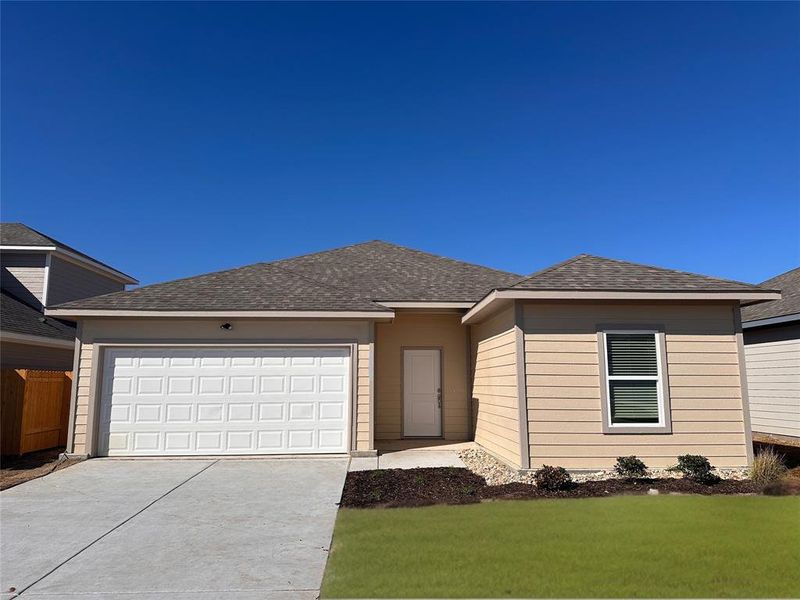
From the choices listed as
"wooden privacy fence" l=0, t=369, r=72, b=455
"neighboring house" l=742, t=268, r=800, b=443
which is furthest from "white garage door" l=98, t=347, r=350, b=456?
"neighboring house" l=742, t=268, r=800, b=443

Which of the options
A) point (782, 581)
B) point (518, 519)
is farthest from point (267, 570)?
point (782, 581)

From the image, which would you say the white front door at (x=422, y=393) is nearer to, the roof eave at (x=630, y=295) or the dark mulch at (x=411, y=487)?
the dark mulch at (x=411, y=487)

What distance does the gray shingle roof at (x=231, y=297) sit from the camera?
9.84 meters

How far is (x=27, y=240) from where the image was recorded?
15.8 metres

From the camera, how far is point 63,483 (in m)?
7.70

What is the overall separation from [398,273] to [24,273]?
1194cm

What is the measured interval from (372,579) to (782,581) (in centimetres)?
318

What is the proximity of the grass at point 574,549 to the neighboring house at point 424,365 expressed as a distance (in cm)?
196

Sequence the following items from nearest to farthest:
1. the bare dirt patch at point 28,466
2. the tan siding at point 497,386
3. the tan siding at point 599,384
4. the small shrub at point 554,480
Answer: the small shrub at point 554,480 < the tan siding at point 599,384 < the bare dirt patch at point 28,466 < the tan siding at point 497,386

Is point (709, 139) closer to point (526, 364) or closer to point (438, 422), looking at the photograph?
point (526, 364)

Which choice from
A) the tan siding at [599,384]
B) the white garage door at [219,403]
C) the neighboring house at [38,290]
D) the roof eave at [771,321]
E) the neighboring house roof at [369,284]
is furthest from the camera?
the neighboring house at [38,290]

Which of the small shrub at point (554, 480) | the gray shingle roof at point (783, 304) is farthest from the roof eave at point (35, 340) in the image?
the gray shingle roof at point (783, 304)

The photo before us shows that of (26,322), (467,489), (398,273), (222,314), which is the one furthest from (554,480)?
(26,322)

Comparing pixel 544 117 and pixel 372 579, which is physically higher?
pixel 544 117
